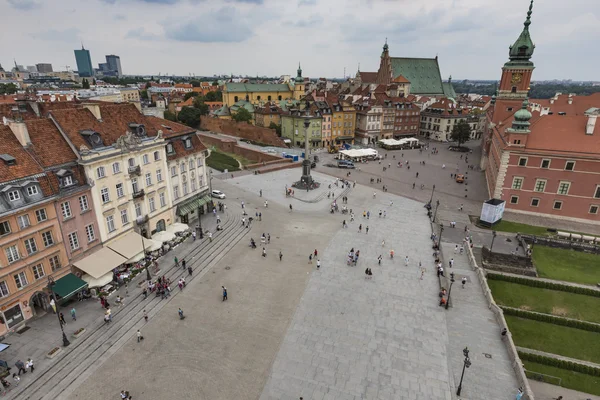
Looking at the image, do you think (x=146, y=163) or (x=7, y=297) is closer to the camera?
(x=7, y=297)

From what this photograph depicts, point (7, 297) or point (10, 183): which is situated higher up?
point (10, 183)

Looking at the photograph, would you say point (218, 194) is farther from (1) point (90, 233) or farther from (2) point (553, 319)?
(2) point (553, 319)

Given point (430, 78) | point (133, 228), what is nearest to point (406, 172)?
point (133, 228)

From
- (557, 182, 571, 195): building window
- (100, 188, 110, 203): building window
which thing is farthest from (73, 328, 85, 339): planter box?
(557, 182, 571, 195): building window

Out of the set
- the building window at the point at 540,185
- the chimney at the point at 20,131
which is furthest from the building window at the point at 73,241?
the building window at the point at 540,185

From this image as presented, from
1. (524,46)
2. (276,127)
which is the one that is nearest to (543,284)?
(524,46)

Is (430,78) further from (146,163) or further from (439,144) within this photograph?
(146,163)
